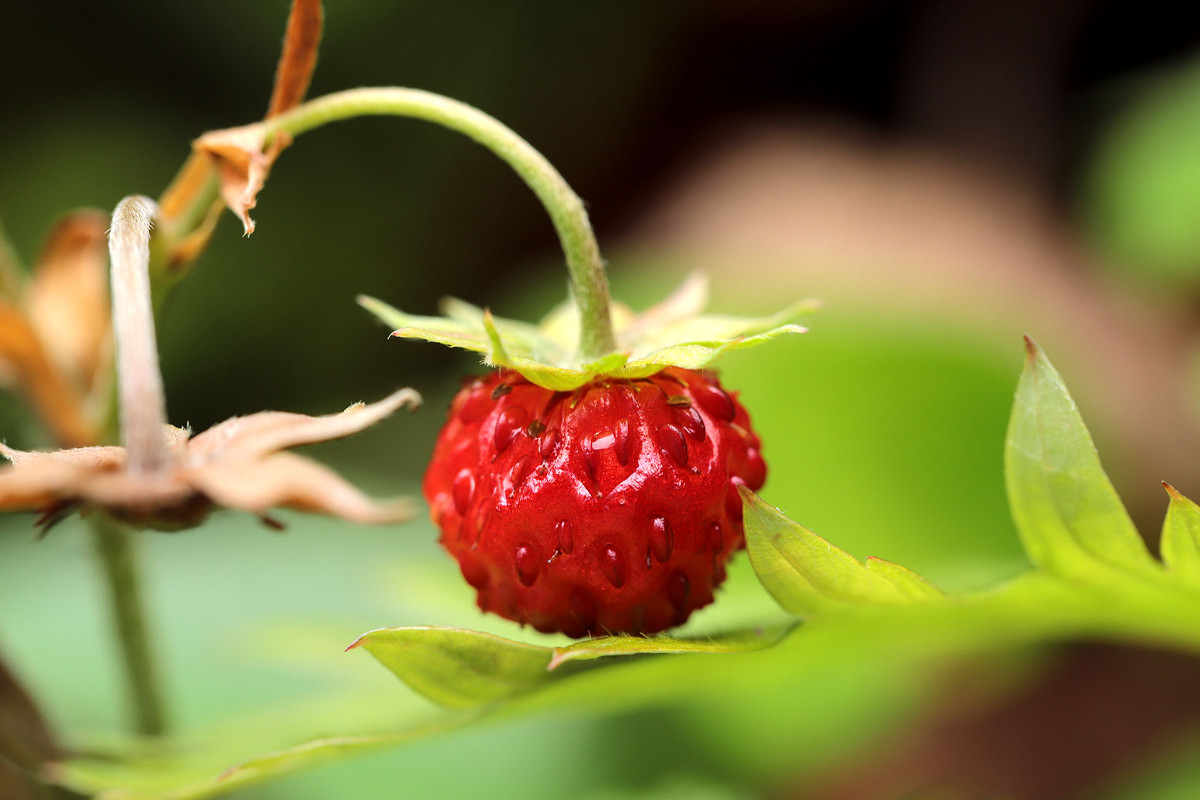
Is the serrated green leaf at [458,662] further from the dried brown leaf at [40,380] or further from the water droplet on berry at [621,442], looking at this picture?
the dried brown leaf at [40,380]

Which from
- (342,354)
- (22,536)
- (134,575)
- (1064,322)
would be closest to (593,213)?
(342,354)

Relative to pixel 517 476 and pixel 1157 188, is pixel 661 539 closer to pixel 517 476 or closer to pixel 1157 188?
pixel 517 476

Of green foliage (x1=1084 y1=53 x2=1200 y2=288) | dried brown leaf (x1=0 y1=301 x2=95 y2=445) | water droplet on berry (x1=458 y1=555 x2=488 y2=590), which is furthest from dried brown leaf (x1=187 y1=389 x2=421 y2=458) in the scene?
green foliage (x1=1084 y1=53 x2=1200 y2=288)

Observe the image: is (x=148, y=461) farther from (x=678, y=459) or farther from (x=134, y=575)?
(x=134, y=575)

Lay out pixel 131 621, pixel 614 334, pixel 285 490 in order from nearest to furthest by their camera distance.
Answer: pixel 285 490 → pixel 614 334 → pixel 131 621

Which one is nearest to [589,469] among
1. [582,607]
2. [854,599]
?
[582,607]
